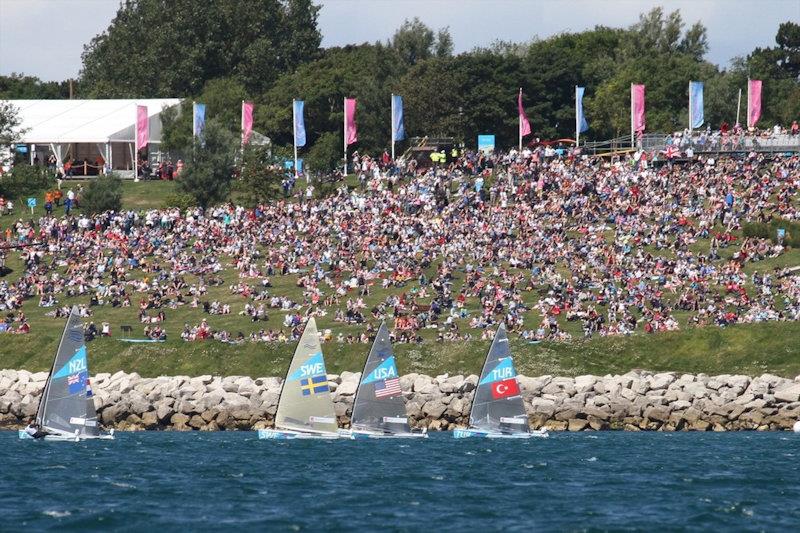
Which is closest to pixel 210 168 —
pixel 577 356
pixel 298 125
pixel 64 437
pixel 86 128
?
pixel 298 125

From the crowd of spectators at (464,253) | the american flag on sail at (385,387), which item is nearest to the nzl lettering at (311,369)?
the american flag on sail at (385,387)

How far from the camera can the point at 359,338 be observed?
231 ft

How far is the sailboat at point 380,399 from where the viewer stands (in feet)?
185

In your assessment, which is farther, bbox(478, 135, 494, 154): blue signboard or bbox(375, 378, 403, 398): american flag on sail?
bbox(478, 135, 494, 154): blue signboard

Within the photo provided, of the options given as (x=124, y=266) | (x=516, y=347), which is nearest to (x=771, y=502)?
(x=516, y=347)

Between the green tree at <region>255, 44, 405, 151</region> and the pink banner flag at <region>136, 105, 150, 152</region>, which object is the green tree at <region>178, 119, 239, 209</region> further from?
the green tree at <region>255, 44, 405, 151</region>

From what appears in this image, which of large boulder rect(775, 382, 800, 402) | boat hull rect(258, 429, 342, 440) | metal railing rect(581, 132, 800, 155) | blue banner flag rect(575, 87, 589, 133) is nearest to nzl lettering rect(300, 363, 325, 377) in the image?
boat hull rect(258, 429, 342, 440)

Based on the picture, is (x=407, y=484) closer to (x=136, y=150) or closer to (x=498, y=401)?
(x=498, y=401)

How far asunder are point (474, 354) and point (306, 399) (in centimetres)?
1334

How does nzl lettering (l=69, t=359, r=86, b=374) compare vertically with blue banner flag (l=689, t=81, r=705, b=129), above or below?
below

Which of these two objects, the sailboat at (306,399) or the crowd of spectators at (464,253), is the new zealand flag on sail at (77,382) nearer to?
the sailboat at (306,399)

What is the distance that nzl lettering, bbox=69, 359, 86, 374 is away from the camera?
55438 mm

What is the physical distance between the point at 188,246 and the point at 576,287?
23.7 metres

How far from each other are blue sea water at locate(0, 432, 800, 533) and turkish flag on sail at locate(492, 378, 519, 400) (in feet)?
6.19
